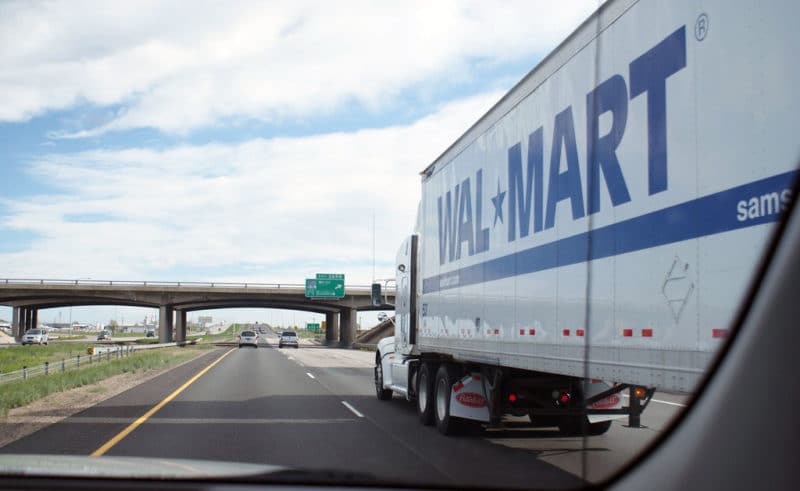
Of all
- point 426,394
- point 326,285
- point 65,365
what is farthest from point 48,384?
point 326,285

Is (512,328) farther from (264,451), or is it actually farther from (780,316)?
(780,316)

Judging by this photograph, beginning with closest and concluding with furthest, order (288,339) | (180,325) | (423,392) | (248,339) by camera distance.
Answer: (423,392) → (248,339) → (288,339) → (180,325)

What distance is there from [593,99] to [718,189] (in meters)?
2.30

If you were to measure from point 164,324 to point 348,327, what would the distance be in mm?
18870

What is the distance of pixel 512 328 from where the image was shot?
9234 mm

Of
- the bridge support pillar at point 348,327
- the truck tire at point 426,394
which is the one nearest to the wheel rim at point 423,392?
the truck tire at point 426,394

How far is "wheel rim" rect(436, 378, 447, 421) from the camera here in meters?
11.9

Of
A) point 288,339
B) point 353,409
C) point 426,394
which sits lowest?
point 288,339

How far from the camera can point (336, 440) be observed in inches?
427

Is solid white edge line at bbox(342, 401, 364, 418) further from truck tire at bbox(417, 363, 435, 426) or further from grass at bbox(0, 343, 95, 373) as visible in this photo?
grass at bbox(0, 343, 95, 373)

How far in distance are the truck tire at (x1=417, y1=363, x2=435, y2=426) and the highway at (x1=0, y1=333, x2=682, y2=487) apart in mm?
232

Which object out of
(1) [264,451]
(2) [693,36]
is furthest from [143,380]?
(2) [693,36]

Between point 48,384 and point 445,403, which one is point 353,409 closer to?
point 445,403

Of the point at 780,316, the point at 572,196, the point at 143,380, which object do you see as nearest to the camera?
the point at 780,316
